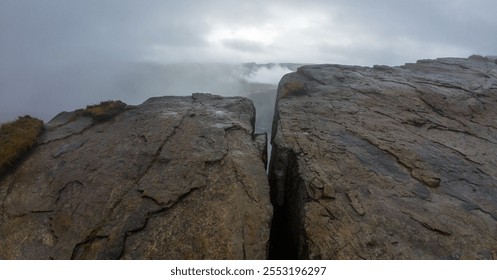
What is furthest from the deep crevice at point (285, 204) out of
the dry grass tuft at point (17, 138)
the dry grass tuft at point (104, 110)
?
the dry grass tuft at point (17, 138)

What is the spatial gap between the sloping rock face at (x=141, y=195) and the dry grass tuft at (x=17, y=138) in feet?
1.43

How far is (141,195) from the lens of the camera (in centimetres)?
998

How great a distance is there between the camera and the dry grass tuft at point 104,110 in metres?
15.2

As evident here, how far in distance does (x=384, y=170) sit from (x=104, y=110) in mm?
13410

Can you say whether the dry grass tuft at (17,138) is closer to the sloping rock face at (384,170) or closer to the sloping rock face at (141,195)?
the sloping rock face at (141,195)

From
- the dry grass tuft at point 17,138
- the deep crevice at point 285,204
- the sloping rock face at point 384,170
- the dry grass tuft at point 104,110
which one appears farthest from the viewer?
the dry grass tuft at point 104,110

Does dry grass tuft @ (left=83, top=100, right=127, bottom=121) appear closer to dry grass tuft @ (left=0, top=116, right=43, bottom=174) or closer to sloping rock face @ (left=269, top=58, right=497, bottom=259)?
dry grass tuft @ (left=0, top=116, right=43, bottom=174)

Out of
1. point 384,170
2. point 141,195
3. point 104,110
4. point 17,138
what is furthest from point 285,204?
point 17,138

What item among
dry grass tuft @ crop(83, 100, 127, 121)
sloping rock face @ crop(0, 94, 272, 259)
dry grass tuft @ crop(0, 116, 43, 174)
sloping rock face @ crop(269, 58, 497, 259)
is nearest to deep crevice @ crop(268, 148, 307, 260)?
sloping rock face @ crop(269, 58, 497, 259)

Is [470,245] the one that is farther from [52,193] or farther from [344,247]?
[52,193]

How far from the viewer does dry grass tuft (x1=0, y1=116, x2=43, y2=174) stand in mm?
11812

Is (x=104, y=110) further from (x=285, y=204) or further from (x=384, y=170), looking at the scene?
(x=384, y=170)

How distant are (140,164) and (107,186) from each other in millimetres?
1439

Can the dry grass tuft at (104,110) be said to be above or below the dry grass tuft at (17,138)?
above
